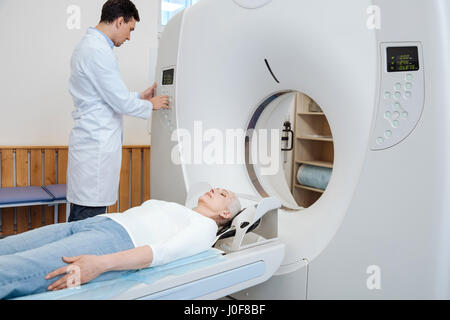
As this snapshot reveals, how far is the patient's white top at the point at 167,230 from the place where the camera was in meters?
1.12

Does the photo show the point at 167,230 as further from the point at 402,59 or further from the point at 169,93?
the point at 402,59

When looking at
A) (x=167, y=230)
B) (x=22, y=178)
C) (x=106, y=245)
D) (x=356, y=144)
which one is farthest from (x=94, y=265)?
(x=22, y=178)

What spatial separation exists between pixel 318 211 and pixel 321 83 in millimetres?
430

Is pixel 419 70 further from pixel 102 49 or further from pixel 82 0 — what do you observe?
pixel 82 0

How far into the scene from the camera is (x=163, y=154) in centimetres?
184

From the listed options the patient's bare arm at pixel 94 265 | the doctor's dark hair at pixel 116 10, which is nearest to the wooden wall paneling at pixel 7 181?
the doctor's dark hair at pixel 116 10

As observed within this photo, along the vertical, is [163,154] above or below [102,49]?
below

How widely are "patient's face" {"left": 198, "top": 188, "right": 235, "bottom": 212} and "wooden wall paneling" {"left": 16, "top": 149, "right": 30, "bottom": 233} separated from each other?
1.79 metres

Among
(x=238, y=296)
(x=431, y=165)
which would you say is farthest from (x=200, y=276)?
(x=431, y=165)

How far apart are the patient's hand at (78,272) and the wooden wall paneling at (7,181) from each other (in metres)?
1.97

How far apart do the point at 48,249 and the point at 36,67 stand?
6.72 ft

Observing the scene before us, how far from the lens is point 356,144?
1180 millimetres

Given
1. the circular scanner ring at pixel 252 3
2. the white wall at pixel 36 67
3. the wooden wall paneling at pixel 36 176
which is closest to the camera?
the circular scanner ring at pixel 252 3

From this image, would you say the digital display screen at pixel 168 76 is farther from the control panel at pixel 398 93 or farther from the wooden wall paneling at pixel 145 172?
the wooden wall paneling at pixel 145 172
